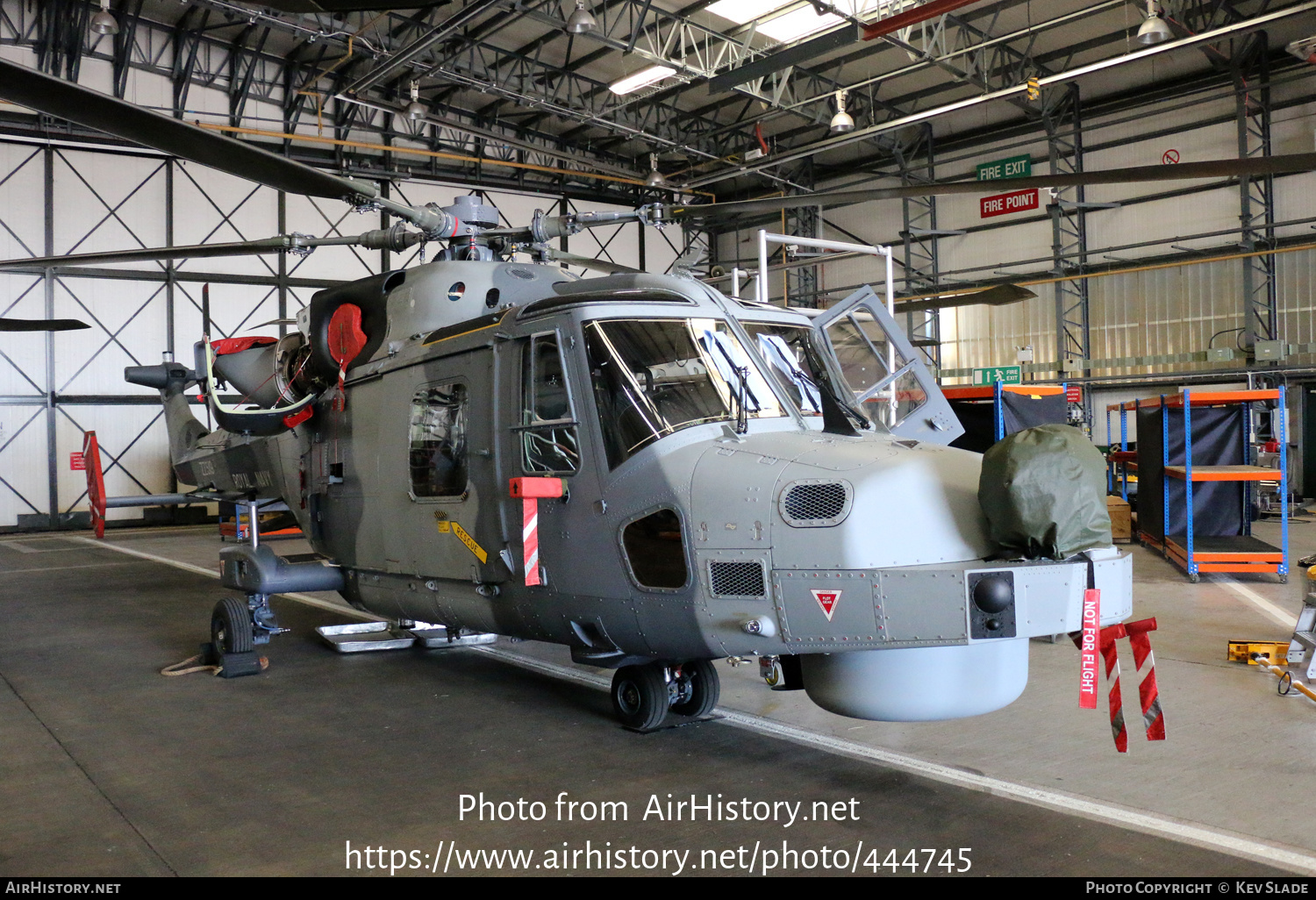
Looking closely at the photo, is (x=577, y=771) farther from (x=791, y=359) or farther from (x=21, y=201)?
(x=21, y=201)

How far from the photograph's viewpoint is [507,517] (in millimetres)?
5637

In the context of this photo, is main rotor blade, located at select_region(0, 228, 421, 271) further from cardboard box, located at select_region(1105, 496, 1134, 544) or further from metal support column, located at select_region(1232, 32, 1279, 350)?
metal support column, located at select_region(1232, 32, 1279, 350)

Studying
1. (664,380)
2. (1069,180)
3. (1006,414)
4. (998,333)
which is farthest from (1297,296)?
(664,380)

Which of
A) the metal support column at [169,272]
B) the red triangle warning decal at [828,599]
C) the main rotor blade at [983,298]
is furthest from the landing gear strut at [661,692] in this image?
the metal support column at [169,272]

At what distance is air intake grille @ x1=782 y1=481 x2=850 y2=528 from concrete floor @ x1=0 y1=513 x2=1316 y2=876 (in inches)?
50.7

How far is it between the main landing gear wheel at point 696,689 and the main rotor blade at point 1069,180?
2699 millimetres

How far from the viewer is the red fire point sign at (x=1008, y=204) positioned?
24.5 metres

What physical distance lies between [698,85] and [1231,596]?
1688 cm

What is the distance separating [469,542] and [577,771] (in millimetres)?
1630

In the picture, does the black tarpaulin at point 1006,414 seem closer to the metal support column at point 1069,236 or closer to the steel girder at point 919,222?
the metal support column at point 1069,236

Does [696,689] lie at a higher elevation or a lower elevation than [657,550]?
lower

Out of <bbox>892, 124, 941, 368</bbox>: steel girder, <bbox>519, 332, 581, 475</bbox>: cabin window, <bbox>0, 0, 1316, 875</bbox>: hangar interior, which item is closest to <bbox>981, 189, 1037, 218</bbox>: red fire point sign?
<bbox>0, 0, 1316, 875</bbox>: hangar interior

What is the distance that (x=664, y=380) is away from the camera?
508 centimetres
